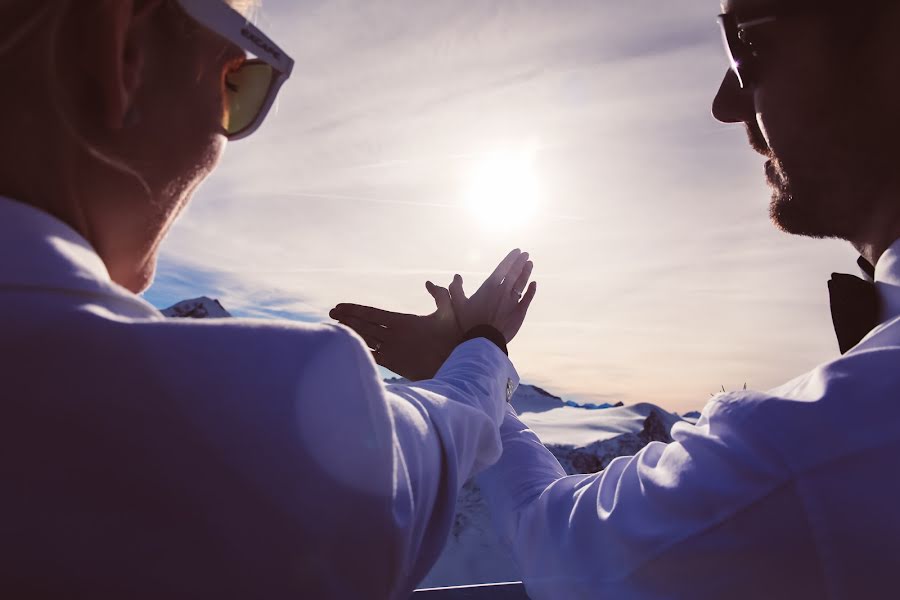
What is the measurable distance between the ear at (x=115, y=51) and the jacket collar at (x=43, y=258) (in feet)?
0.74

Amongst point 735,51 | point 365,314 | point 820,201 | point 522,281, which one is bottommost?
point 365,314

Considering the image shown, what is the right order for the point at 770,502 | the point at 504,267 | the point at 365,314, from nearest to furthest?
1. the point at 770,502
2. the point at 504,267
3. the point at 365,314

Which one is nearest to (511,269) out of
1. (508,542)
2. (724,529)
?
(508,542)

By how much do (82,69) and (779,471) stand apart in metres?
1.53

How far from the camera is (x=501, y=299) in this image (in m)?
2.55

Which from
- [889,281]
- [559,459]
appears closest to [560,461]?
[559,459]

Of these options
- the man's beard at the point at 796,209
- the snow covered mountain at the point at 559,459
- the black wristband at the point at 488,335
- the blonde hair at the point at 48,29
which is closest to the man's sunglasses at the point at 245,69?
the blonde hair at the point at 48,29

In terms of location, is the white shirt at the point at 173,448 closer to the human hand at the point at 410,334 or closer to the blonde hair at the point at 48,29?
the blonde hair at the point at 48,29

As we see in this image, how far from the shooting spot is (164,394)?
0.78 m

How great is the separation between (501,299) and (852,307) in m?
1.21

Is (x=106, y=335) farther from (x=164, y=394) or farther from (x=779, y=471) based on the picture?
(x=779, y=471)

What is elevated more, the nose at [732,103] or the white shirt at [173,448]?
the nose at [732,103]

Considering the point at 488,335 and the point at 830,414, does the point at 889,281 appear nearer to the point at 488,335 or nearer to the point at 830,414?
the point at 830,414

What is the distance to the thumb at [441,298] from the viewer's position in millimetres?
2679
